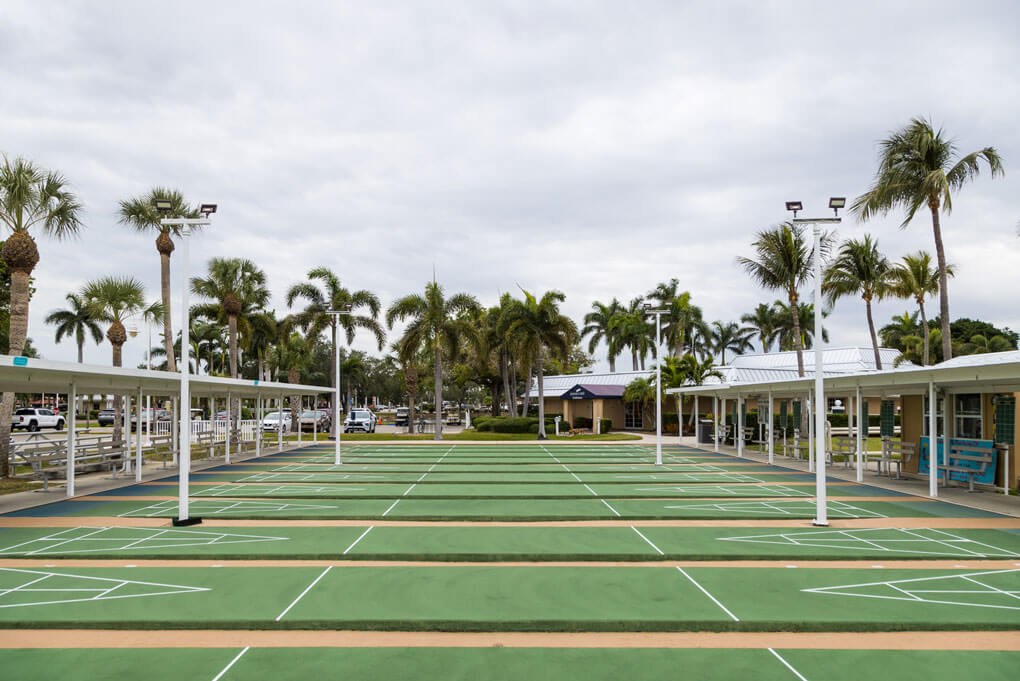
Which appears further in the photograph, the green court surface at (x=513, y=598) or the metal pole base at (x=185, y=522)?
the metal pole base at (x=185, y=522)

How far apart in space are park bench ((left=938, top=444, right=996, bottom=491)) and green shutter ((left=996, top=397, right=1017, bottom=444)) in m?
0.84

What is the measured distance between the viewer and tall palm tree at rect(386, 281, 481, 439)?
3669 centimetres

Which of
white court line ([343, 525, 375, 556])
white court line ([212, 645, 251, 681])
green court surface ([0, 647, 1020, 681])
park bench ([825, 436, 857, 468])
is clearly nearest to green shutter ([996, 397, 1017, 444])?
park bench ([825, 436, 857, 468])

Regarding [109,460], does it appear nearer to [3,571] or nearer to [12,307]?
[12,307]

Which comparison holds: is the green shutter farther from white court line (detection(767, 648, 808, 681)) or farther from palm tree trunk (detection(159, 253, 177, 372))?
palm tree trunk (detection(159, 253, 177, 372))

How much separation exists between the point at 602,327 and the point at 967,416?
47.2m

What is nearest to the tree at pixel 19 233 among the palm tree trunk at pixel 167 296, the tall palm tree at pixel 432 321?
the palm tree trunk at pixel 167 296

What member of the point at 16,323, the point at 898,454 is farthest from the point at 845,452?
the point at 16,323

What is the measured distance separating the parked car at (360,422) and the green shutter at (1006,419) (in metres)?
34.1

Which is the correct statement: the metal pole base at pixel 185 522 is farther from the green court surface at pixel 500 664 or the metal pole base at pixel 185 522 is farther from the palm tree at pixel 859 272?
the palm tree at pixel 859 272

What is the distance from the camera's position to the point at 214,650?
6.14 metres

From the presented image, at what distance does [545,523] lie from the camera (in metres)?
12.1

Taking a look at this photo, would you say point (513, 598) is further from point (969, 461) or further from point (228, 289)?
point (228, 289)

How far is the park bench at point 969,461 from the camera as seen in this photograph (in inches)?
617
